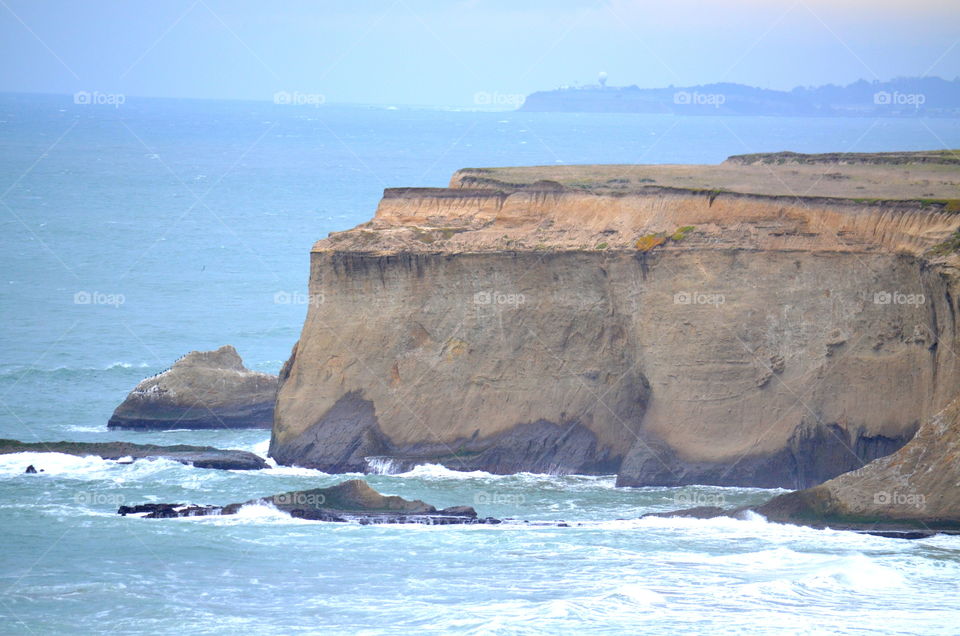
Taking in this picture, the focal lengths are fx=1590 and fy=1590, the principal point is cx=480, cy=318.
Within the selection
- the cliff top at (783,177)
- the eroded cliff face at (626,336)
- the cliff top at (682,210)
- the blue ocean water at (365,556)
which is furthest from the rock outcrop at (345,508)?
the cliff top at (783,177)

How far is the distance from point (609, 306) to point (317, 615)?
1348 centimetres

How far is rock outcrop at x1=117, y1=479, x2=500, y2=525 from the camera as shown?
34.2m

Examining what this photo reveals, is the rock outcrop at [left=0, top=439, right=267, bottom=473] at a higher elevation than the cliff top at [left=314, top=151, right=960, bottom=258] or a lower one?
lower

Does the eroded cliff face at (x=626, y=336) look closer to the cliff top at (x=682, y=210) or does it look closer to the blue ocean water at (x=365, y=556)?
the cliff top at (x=682, y=210)

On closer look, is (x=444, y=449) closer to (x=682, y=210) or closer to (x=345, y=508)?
(x=345, y=508)

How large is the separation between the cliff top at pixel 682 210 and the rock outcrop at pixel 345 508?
7443mm

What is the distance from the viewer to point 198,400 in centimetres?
4662

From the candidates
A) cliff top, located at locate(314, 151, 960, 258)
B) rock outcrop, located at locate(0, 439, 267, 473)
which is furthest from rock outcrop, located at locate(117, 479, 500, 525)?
cliff top, located at locate(314, 151, 960, 258)

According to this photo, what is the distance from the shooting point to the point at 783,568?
99.3ft

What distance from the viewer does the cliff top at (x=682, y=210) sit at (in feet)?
121

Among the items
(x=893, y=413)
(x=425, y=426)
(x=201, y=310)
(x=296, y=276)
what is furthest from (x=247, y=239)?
(x=893, y=413)

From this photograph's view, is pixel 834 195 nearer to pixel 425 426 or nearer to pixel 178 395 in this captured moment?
pixel 425 426

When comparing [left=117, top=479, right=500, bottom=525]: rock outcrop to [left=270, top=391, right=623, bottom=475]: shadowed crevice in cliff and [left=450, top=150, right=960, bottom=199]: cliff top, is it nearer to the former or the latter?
[left=270, top=391, right=623, bottom=475]: shadowed crevice in cliff

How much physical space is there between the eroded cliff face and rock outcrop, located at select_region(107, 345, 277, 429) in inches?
238
